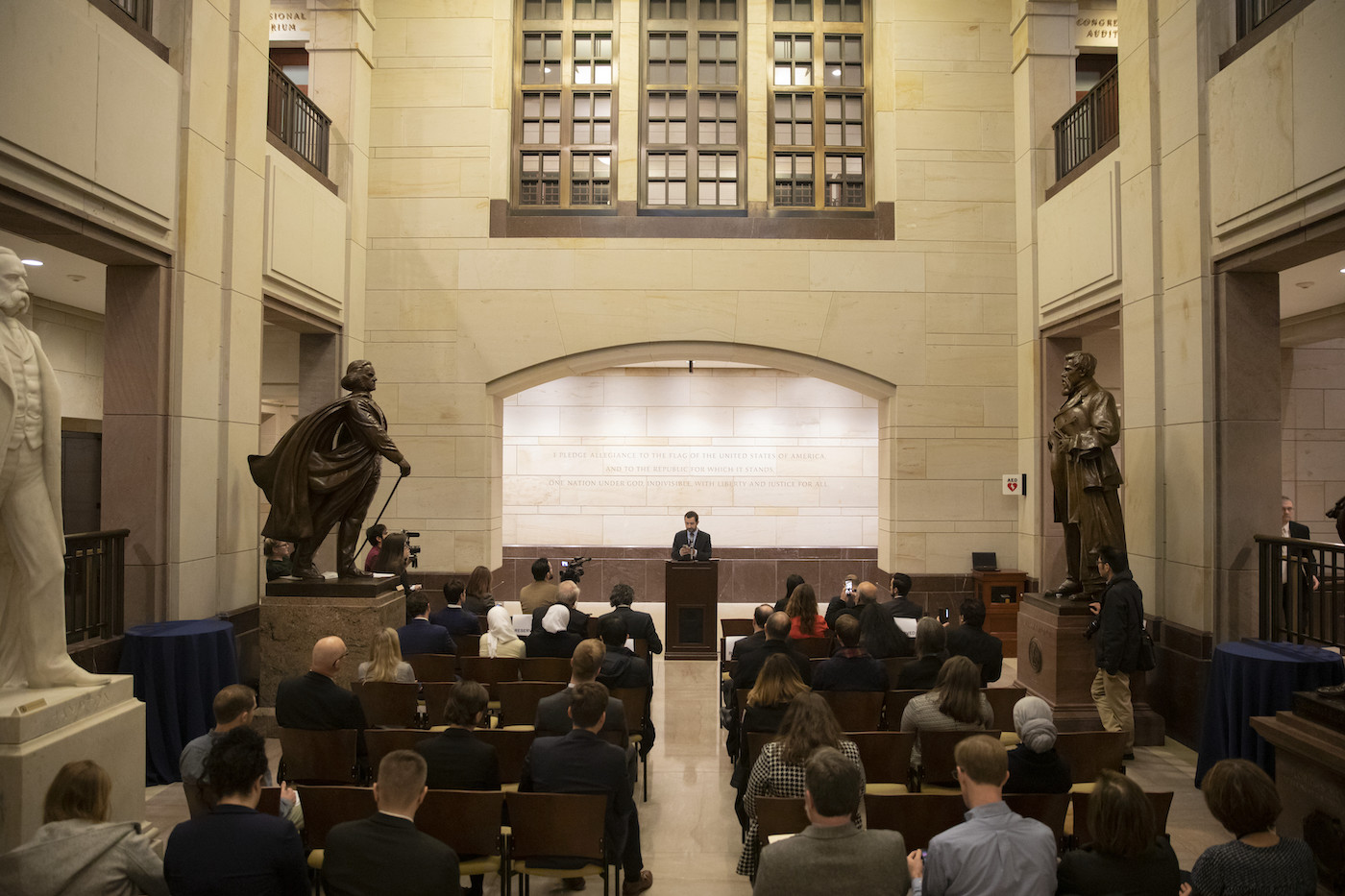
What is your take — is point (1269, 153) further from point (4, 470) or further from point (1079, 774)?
point (4, 470)

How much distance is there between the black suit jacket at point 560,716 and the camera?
4297 mm

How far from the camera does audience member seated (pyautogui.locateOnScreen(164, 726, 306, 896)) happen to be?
2.70 metres

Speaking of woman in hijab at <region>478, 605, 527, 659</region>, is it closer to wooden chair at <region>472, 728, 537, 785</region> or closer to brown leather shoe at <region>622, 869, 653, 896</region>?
wooden chair at <region>472, 728, 537, 785</region>

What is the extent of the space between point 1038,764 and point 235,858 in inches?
118

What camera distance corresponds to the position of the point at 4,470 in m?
3.71

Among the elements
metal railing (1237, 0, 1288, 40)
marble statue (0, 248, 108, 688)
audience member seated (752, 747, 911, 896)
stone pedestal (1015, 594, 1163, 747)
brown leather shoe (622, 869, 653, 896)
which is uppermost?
metal railing (1237, 0, 1288, 40)

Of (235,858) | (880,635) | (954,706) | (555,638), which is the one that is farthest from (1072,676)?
(235,858)

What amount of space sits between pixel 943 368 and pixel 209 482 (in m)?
8.05

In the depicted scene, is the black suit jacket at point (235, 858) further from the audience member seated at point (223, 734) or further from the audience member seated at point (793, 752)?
the audience member seated at point (793, 752)

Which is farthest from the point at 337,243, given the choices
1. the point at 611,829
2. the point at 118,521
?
the point at 611,829

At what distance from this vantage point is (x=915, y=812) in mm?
3377

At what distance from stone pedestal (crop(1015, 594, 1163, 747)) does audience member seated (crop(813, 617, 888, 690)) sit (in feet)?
8.09

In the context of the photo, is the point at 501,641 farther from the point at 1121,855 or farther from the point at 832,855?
the point at 1121,855

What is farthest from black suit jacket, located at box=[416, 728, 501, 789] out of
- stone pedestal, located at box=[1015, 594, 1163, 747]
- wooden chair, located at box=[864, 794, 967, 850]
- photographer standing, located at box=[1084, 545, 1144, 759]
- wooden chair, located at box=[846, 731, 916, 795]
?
stone pedestal, located at box=[1015, 594, 1163, 747]
